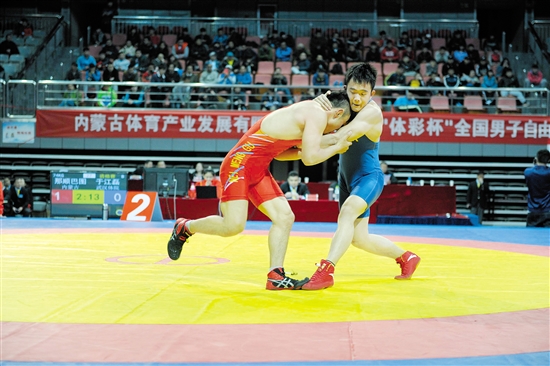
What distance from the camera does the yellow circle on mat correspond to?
3.82m

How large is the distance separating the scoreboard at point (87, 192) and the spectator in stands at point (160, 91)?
3656mm

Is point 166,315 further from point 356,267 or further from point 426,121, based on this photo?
point 426,121

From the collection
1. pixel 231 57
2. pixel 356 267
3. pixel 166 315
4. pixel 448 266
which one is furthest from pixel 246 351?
pixel 231 57

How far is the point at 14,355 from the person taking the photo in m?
2.82

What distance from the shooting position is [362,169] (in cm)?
529

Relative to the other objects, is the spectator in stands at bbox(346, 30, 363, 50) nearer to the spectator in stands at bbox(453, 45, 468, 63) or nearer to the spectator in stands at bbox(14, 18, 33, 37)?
the spectator in stands at bbox(453, 45, 468, 63)

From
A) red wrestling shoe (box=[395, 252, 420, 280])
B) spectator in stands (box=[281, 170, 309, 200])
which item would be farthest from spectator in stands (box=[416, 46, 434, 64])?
red wrestling shoe (box=[395, 252, 420, 280])

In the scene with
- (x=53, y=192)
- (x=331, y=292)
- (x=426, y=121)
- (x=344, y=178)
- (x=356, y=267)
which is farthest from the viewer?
(x=426, y=121)

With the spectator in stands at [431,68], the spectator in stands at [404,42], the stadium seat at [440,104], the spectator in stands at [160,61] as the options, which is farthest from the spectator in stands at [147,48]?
the stadium seat at [440,104]

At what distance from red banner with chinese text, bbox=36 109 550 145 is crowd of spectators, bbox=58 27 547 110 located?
47 cm

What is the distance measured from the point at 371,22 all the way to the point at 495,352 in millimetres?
21001

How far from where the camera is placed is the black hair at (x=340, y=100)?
15.7 feet

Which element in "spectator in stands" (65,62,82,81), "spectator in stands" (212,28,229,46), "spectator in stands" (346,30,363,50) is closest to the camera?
"spectator in stands" (65,62,82,81)

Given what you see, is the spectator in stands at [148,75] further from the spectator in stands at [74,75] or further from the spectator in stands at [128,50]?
the spectator in stands at [128,50]
